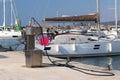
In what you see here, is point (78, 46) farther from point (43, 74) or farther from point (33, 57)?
point (43, 74)

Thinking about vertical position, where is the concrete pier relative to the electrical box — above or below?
below

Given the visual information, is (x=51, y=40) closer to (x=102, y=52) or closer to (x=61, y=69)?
(x=102, y=52)

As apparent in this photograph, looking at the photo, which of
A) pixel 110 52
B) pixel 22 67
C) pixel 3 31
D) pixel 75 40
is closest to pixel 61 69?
pixel 22 67

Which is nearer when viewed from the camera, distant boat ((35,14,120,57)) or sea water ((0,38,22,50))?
distant boat ((35,14,120,57))

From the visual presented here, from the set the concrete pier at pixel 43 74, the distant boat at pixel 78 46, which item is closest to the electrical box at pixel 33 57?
the concrete pier at pixel 43 74

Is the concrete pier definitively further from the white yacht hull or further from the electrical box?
the white yacht hull

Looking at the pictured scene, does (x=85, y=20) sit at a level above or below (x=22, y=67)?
above

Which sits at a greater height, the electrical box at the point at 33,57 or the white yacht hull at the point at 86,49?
the electrical box at the point at 33,57

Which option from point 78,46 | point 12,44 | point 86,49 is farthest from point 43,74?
point 12,44

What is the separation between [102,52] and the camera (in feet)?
115

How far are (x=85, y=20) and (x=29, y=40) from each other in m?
21.7

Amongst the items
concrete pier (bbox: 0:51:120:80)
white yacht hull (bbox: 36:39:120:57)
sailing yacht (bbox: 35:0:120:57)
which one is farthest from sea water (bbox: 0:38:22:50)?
concrete pier (bbox: 0:51:120:80)

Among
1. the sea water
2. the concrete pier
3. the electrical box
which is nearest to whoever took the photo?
the concrete pier

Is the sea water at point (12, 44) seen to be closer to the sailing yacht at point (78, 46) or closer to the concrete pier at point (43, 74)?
the sailing yacht at point (78, 46)
